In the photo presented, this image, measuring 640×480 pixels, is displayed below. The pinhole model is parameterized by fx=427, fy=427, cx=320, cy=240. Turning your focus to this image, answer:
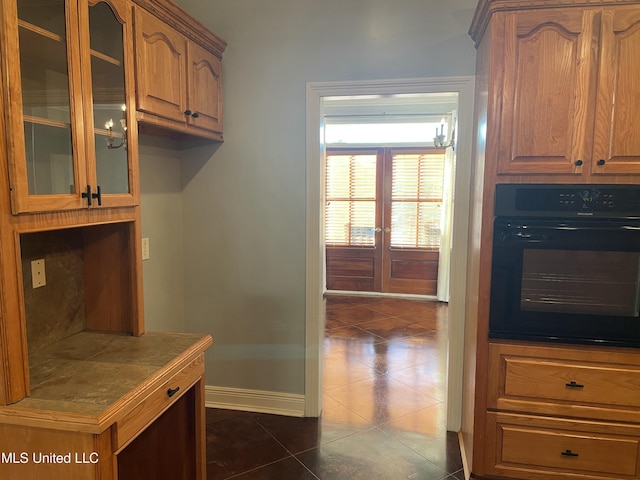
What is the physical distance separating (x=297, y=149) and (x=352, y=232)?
3.75 metres

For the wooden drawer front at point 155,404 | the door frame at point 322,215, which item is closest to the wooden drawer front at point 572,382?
the door frame at point 322,215

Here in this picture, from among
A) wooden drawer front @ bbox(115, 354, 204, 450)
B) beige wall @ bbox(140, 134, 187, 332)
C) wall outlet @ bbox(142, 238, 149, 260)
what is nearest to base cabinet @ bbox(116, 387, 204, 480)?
wooden drawer front @ bbox(115, 354, 204, 450)

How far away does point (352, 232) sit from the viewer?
21.2ft

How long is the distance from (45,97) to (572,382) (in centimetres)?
249

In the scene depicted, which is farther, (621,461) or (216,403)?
(216,403)

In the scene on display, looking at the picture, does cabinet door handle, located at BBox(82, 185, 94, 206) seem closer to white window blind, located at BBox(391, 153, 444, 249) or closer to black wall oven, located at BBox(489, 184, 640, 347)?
black wall oven, located at BBox(489, 184, 640, 347)

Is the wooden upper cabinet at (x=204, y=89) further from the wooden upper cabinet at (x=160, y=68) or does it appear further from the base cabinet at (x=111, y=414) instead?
the base cabinet at (x=111, y=414)

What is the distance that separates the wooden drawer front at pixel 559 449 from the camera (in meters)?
2.03

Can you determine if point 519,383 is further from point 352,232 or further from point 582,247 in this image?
point 352,232

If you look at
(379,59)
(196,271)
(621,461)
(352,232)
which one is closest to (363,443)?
(621,461)

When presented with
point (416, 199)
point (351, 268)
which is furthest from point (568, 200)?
point (351, 268)

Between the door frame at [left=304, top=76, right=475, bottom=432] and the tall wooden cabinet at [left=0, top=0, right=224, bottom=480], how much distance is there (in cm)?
93

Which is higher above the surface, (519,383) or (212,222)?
(212,222)

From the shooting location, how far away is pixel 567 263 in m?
1.99
